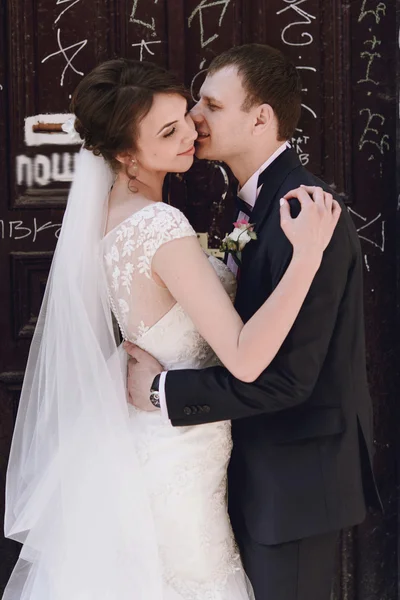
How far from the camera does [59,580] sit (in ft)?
7.77

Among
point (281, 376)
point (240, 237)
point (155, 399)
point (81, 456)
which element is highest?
point (240, 237)

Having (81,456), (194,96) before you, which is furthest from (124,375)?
(194,96)

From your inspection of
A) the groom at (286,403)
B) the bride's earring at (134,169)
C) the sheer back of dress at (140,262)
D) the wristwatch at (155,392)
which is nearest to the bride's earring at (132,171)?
the bride's earring at (134,169)

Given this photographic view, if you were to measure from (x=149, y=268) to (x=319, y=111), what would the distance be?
126 centimetres

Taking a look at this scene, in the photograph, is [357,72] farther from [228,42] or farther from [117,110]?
[117,110]

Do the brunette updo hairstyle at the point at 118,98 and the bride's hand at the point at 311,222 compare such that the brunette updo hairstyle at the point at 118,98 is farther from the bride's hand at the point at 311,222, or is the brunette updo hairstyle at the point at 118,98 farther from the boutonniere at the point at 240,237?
the bride's hand at the point at 311,222

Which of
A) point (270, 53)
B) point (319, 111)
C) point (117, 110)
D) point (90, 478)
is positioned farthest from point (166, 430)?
point (319, 111)

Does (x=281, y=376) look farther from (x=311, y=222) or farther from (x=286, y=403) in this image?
(x=311, y=222)

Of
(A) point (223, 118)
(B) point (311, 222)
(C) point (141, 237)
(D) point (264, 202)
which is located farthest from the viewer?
(A) point (223, 118)

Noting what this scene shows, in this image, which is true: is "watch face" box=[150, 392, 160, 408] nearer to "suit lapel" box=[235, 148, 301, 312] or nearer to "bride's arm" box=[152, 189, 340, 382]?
"bride's arm" box=[152, 189, 340, 382]

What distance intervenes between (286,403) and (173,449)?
39 centimetres

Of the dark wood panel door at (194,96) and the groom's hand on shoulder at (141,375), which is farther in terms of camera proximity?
the dark wood panel door at (194,96)

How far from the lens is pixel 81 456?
7.96 ft

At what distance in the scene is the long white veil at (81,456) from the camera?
7.69ft
